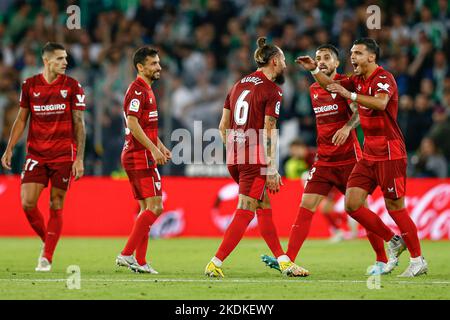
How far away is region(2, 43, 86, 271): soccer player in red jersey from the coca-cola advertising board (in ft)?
21.3

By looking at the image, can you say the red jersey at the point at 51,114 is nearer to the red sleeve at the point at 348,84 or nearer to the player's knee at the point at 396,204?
the red sleeve at the point at 348,84

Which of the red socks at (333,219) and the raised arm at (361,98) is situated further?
the red socks at (333,219)

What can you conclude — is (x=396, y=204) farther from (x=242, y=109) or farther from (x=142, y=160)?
(x=142, y=160)

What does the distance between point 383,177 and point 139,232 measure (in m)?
2.66

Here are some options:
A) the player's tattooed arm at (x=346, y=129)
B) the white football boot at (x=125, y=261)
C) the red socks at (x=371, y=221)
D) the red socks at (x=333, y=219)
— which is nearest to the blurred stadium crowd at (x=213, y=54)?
the red socks at (x=333, y=219)

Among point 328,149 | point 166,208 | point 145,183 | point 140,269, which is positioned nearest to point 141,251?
point 140,269

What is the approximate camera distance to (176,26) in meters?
20.5

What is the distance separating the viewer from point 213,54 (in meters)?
19.5

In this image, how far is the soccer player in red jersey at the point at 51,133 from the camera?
10.8 metres

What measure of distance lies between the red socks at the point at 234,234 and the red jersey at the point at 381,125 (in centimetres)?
148
